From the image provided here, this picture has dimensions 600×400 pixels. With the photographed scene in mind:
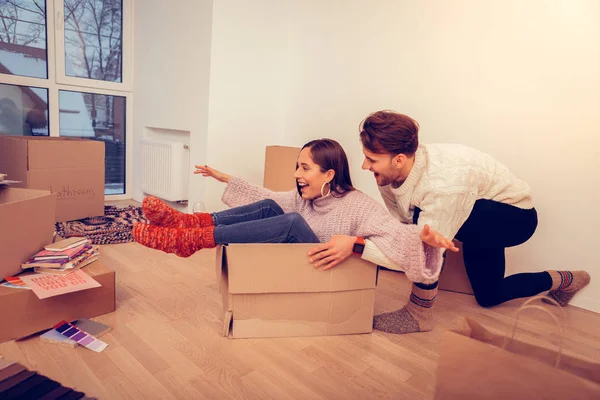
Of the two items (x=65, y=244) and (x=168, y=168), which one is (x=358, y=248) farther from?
(x=168, y=168)

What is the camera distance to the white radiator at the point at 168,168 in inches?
126

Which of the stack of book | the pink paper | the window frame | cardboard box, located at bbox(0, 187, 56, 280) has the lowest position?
the pink paper

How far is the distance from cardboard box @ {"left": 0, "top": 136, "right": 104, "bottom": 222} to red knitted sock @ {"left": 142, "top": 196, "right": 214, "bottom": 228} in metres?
1.39

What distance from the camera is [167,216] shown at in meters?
1.66

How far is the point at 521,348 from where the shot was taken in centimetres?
86

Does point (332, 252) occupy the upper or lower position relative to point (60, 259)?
upper

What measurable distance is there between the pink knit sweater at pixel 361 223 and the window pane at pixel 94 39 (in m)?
2.27

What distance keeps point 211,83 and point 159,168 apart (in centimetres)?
84

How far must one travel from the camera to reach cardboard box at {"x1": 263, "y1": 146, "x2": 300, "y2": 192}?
2.80 meters

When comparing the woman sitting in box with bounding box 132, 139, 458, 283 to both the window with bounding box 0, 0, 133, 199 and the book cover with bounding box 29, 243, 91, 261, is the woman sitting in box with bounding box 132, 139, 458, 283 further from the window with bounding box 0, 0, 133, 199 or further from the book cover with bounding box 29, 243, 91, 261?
the window with bounding box 0, 0, 133, 199

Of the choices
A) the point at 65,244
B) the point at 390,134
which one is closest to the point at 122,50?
the point at 65,244

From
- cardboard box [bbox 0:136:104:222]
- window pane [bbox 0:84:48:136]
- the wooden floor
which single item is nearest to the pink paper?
the wooden floor

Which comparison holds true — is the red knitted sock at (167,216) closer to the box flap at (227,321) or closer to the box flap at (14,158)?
the box flap at (227,321)

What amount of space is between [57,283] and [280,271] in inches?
28.9
